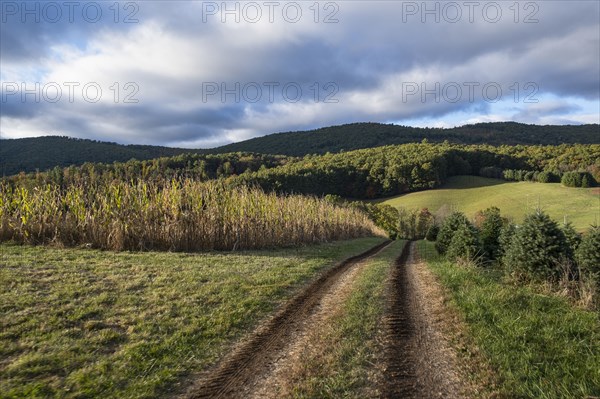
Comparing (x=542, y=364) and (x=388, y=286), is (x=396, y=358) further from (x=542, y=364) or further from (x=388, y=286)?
(x=388, y=286)

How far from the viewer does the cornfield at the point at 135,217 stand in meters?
12.7

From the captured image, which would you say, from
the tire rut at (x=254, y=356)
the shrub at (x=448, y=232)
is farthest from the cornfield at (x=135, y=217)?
the shrub at (x=448, y=232)

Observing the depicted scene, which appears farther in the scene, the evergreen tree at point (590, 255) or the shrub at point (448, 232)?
the shrub at point (448, 232)

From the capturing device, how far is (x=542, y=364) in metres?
4.54

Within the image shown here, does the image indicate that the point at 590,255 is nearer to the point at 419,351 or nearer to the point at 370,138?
the point at 419,351

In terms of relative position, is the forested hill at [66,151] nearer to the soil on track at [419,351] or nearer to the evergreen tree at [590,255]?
the soil on track at [419,351]

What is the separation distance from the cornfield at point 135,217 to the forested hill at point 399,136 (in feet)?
267

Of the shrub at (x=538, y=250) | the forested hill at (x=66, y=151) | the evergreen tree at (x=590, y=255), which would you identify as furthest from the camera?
the forested hill at (x=66, y=151)

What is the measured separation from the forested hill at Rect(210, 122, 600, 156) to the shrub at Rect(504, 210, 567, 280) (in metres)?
88.8

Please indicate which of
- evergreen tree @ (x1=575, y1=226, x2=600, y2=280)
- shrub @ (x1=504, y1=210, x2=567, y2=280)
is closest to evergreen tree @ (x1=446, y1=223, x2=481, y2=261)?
shrub @ (x1=504, y1=210, x2=567, y2=280)

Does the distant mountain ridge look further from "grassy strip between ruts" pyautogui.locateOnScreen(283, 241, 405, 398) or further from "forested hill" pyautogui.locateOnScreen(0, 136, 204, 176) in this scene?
"grassy strip between ruts" pyautogui.locateOnScreen(283, 241, 405, 398)

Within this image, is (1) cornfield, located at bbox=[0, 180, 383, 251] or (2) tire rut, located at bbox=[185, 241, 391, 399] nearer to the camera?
(2) tire rut, located at bbox=[185, 241, 391, 399]

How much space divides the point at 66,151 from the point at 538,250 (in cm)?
6923

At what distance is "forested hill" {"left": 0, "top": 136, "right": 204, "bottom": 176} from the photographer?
53.0m
